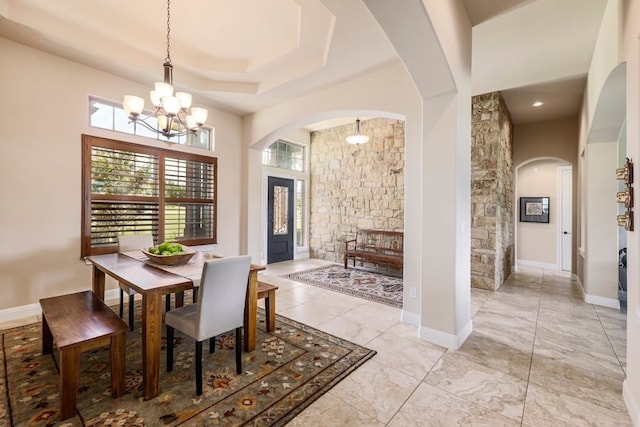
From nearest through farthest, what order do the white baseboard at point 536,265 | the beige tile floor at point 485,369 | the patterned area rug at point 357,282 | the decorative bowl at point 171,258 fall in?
the beige tile floor at point 485,369, the decorative bowl at point 171,258, the patterned area rug at point 357,282, the white baseboard at point 536,265

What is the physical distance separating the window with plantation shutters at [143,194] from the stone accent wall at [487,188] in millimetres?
4578

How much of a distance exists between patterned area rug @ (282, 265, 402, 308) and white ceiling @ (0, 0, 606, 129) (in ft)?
10.3

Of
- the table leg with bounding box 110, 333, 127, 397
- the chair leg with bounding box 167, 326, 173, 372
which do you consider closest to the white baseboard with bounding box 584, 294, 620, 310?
the chair leg with bounding box 167, 326, 173, 372

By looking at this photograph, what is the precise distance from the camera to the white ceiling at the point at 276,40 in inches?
109

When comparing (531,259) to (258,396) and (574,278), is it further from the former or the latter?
(258,396)

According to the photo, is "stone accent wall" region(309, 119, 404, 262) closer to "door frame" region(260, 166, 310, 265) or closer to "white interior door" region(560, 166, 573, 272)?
"door frame" region(260, 166, 310, 265)

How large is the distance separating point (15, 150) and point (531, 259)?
9312 mm

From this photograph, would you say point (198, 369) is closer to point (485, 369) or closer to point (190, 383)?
point (190, 383)

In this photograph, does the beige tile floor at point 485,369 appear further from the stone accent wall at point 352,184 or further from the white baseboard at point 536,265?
the white baseboard at point 536,265

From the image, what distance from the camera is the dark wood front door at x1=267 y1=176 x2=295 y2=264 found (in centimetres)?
655

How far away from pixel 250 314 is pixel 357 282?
278 cm

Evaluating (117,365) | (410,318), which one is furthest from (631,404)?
(117,365)

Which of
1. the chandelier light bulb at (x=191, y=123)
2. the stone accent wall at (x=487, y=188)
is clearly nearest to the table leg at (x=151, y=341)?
the chandelier light bulb at (x=191, y=123)

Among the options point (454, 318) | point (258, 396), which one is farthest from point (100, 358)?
point (454, 318)
